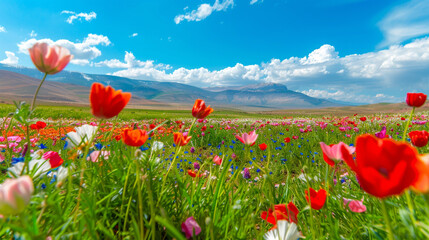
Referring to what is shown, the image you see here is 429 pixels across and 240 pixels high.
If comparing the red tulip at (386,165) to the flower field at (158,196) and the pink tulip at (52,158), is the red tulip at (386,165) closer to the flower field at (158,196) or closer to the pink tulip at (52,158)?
the flower field at (158,196)

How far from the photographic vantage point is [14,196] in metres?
0.59

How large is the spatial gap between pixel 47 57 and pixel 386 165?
138cm

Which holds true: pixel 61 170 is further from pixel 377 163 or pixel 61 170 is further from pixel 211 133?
pixel 211 133

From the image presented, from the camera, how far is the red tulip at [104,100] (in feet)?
3.02

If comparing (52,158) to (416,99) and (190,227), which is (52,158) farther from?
(416,99)

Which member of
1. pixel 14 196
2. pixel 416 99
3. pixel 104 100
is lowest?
pixel 14 196

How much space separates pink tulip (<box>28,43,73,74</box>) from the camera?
3.25 feet

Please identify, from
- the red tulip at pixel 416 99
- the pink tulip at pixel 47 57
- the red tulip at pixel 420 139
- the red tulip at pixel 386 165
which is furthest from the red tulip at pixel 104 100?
the red tulip at pixel 416 99

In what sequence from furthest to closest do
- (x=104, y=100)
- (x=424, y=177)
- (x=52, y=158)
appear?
(x=52, y=158) → (x=104, y=100) → (x=424, y=177)

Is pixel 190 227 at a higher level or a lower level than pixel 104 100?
lower

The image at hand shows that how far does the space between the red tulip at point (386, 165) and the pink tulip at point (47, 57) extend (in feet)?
4.25

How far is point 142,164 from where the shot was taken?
4.85 feet

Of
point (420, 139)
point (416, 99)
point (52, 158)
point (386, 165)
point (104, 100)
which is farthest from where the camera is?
point (416, 99)

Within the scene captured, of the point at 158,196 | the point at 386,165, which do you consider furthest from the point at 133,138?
the point at 386,165
